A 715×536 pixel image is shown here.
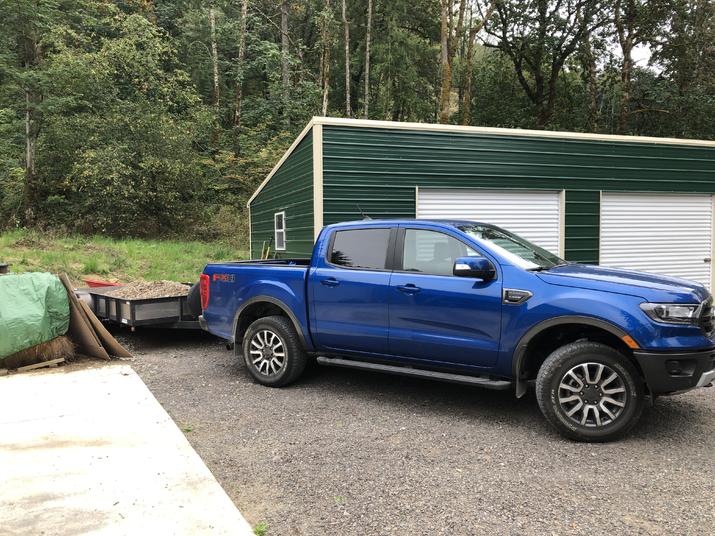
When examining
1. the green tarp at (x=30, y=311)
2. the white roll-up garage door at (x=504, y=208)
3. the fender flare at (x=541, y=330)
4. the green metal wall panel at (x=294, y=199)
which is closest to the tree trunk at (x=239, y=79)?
the green metal wall panel at (x=294, y=199)

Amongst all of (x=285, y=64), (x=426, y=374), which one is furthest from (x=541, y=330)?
(x=285, y=64)

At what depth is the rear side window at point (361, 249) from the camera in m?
5.21

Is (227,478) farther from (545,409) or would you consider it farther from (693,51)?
(693,51)

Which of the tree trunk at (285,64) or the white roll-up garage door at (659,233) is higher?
the tree trunk at (285,64)

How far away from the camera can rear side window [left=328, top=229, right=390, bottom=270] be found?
205 inches

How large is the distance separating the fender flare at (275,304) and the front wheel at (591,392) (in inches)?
97.7

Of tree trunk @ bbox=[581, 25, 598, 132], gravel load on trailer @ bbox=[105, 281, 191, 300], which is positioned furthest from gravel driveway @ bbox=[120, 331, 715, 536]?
tree trunk @ bbox=[581, 25, 598, 132]

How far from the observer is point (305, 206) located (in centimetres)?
997

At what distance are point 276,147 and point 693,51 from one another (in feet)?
62.8

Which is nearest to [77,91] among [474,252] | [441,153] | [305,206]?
[305,206]

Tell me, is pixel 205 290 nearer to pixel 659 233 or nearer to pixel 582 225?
pixel 582 225

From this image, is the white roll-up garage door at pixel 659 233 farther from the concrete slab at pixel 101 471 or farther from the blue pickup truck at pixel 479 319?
the concrete slab at pixel 101 471

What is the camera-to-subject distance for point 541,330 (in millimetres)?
4180

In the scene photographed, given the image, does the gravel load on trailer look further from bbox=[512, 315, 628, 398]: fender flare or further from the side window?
bbox=[512, 315, 628, 398]: fender flare
